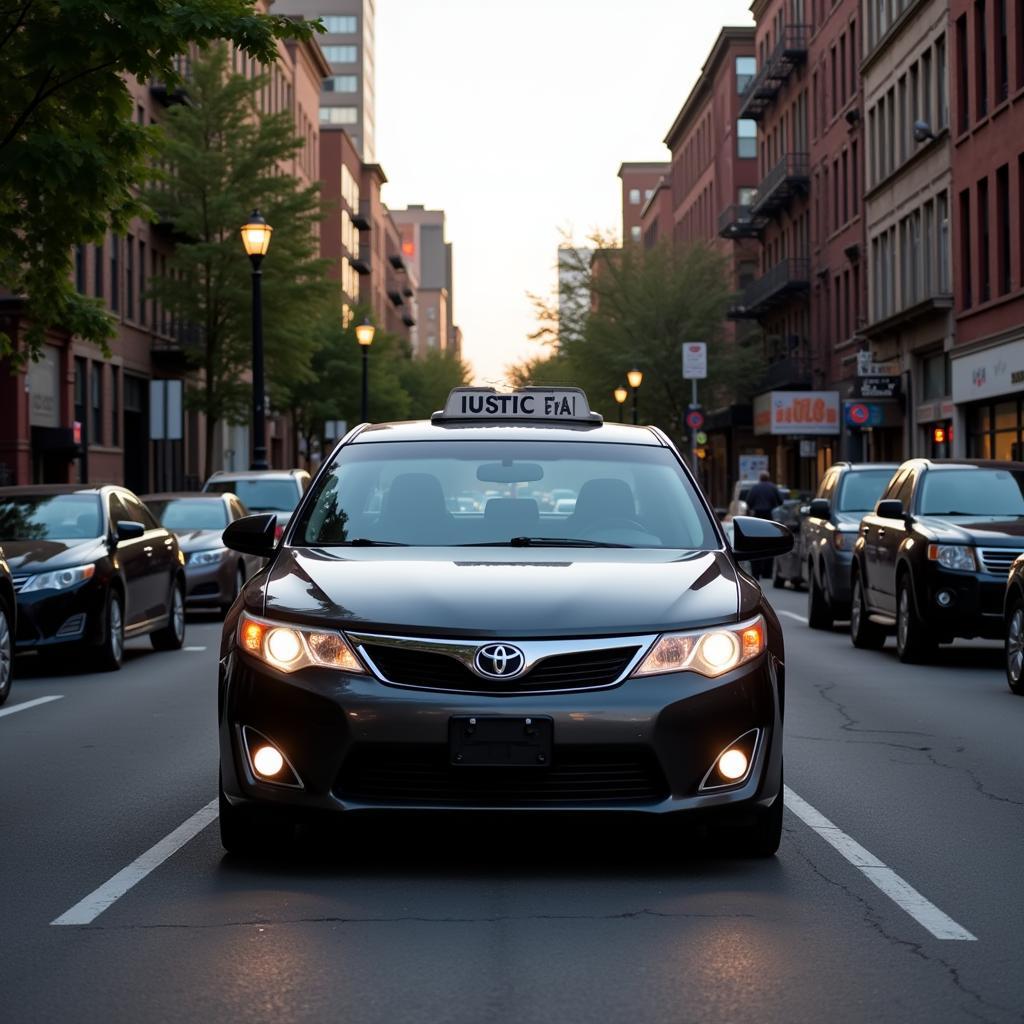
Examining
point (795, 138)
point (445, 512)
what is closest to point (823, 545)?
point (445, 512)

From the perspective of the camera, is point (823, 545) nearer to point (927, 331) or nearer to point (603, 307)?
point (927, 331)

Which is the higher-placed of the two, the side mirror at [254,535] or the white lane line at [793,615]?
the side mirror at [254,535]

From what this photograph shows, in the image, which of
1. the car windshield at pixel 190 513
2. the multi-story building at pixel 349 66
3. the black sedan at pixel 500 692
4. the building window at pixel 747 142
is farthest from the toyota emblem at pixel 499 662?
the multi-story building at pixel 349 66

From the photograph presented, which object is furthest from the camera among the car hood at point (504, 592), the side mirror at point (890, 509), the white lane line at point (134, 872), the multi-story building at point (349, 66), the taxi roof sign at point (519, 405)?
the multi-story building at point (349, 66)

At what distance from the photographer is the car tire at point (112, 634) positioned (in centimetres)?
1644

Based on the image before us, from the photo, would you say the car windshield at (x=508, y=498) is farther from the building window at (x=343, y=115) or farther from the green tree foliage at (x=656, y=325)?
the building window at (x=343, y=115)

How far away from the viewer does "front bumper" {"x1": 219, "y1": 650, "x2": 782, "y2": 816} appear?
6.65 meters

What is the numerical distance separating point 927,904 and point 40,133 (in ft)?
46.9

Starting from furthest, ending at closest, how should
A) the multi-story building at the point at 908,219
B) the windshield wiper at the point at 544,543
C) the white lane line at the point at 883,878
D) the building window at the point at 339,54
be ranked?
1. the building window at the point at 339,54
2. the multi-story building at the point at 908,219
3. the windshield wiper at the point at 544,543
4. the white lane line at the point at 883,878

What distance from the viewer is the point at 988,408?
141ft

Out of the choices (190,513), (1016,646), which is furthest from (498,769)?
(190,513)

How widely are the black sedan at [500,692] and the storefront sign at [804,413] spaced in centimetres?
4997

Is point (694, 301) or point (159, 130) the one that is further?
point (694, 301)

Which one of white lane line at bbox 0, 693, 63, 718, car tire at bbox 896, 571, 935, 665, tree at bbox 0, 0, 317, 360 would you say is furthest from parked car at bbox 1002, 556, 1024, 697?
tree at bbox 0, 0, 317, 360
